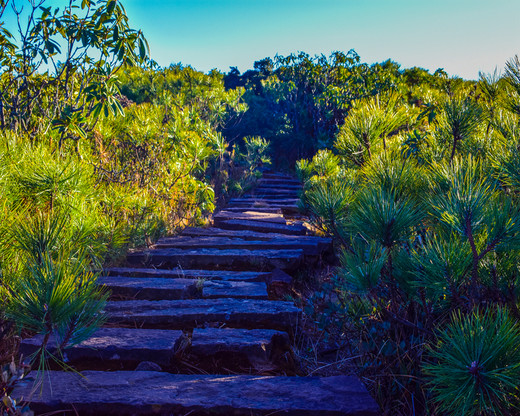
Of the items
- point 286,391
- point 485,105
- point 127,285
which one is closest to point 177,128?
point 127,285

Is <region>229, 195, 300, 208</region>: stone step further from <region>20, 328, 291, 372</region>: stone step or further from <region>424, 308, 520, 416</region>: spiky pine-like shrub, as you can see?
<region>424, 308, 520, 416</region>: spiky pine-like shrub

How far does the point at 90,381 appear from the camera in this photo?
1646 mm

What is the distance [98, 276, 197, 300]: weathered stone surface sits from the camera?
269 centimetres

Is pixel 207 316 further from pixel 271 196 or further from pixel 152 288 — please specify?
pixel 271 196

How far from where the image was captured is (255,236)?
4414 millimetres

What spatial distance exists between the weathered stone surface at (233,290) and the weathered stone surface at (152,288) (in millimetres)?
122

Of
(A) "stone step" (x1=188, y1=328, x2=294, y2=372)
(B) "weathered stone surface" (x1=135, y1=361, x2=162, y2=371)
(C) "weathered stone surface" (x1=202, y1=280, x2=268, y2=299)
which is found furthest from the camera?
(C) "weathered stone surface" (x1=202, y1=280, x2=268, y2=299)

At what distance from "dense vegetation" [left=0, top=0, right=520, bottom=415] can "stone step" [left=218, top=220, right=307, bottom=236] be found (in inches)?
19.5

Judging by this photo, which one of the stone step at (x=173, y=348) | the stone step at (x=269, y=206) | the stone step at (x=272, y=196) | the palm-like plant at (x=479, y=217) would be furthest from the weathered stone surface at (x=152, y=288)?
the stone step at (x=272, y=196)

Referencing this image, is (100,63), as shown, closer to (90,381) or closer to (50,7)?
(50,7)

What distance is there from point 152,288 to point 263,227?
2374mm

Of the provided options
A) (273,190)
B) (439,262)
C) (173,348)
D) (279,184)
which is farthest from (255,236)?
(279,184)

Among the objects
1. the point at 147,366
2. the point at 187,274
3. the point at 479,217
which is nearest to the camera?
the point at 479,217

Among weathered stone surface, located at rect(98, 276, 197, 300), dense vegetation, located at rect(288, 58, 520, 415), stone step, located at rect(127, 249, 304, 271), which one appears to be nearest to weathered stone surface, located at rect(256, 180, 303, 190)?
stone step, located at rect(127, 249, 304, 271)
